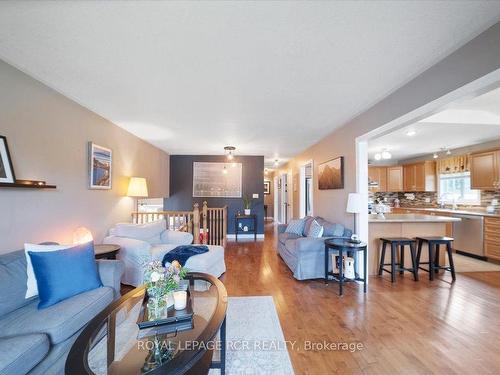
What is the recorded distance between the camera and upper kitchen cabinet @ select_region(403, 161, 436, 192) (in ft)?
20.3

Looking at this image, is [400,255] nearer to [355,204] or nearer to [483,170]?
[355,204]

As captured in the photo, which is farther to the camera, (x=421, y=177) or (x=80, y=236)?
(x=421, y=177)

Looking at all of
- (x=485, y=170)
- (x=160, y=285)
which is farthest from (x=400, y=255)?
(x=160, y=285)

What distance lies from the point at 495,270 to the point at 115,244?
603 centimetres

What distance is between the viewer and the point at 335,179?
407 centimetres

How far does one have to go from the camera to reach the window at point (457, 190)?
17.5 ft

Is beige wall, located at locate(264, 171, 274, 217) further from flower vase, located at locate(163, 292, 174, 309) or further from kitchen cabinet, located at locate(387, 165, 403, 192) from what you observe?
flower vase, located at locate(163, 292, 174, 309)

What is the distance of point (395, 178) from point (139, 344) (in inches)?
305

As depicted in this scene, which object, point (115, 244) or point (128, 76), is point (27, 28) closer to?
point (128, 76)

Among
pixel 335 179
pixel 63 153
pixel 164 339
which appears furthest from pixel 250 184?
pixel 164 339

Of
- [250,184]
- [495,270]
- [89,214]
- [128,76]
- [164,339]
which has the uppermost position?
[128,76]

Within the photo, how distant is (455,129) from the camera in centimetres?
390

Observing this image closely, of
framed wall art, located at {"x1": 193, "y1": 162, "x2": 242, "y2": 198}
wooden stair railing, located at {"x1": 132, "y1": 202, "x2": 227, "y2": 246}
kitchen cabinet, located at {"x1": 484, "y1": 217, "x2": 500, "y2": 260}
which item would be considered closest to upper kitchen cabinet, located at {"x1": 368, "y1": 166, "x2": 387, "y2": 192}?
kitchen cabinet, located at {"x1": 484, "y1": 217, "x2": 500, "y2": 260}

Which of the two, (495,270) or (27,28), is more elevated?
(27,28)
